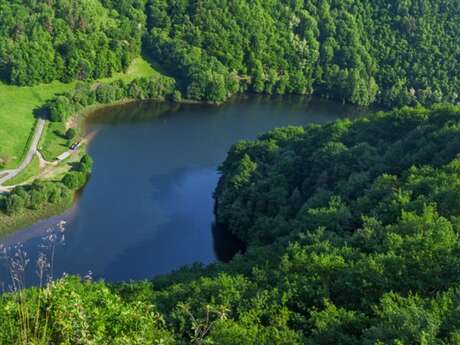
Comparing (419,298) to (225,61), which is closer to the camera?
(419,298)

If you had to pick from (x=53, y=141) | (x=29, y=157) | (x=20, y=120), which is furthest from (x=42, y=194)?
(x=20, y=120)

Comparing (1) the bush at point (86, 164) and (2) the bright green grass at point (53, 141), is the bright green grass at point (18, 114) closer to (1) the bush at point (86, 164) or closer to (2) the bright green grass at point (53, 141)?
(2) the bright green grass at point (53, 141)

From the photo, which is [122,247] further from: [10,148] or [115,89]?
[115,89]

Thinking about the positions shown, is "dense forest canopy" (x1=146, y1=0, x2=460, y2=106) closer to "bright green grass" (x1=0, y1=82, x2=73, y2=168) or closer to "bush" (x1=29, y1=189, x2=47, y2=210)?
"bright green grass" (x1=0, y1=82, x2=73, y2=168)

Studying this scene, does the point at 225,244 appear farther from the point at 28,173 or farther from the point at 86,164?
the point at 28,173

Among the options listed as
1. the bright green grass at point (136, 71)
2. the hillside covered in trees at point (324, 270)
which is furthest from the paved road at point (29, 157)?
the hillside covered in trees at point (324, 270)

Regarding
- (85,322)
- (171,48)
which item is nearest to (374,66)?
(171,48)

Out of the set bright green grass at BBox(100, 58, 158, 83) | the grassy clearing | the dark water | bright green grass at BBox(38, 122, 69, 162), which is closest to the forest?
the grassy clearing

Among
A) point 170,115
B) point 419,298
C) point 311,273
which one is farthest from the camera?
point 170,115
